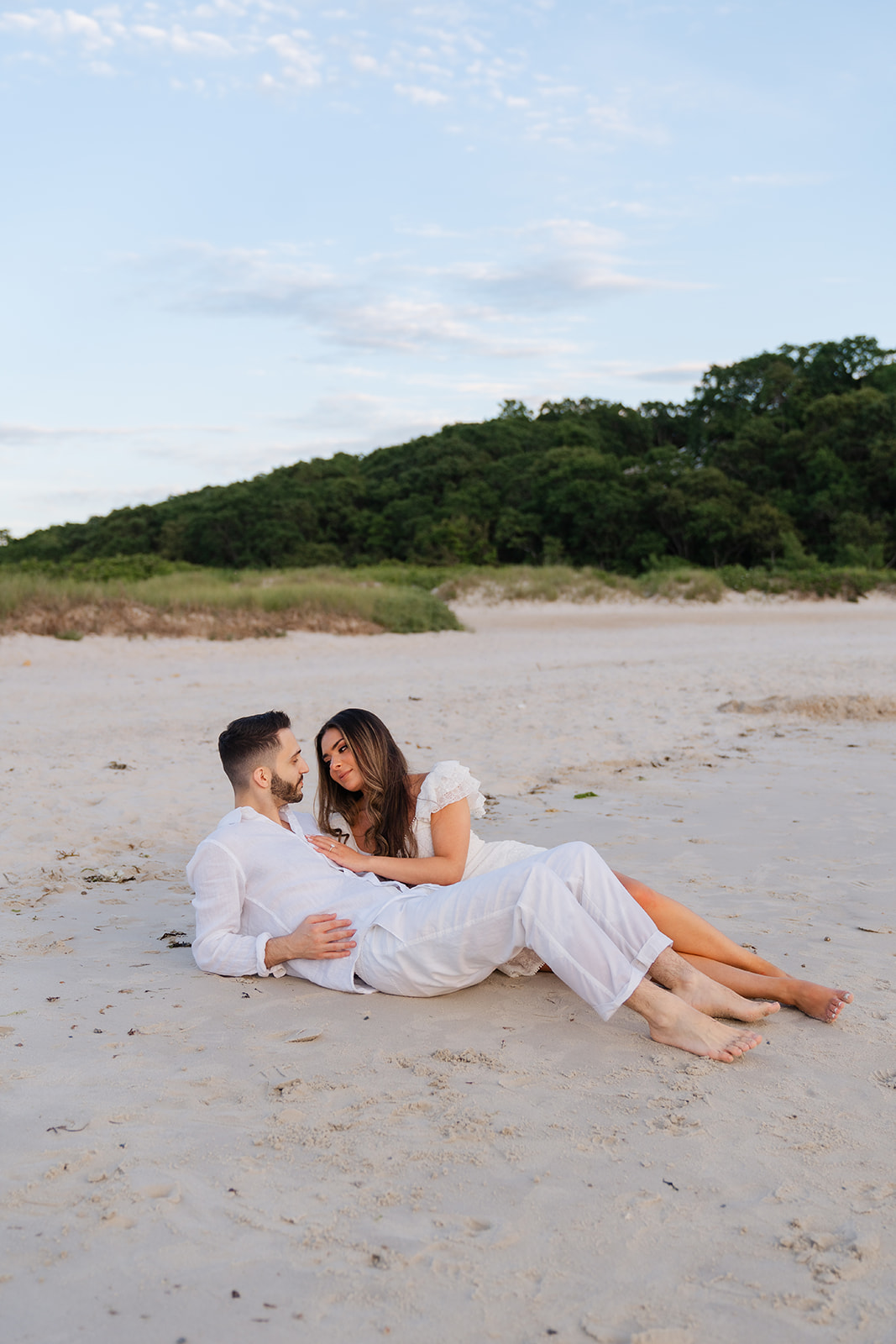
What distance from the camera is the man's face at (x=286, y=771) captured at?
11.5ft

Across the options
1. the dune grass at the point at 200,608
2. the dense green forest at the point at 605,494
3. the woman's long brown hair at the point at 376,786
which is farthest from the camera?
the dense green forest at the point at 605,494

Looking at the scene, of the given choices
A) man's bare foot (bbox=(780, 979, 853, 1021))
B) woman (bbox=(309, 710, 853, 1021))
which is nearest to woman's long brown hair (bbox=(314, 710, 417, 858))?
woman (bbox=(309, 710, 853, 1021))

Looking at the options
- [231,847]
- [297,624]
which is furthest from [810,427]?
[231,847]

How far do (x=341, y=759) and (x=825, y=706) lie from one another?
23.2 ft

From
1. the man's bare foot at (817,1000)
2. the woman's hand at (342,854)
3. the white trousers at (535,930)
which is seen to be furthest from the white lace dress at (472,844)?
the man's bare foot at (817,1000)

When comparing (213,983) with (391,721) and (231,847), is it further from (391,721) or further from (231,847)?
(391,721)

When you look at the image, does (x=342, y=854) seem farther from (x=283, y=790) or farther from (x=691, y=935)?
(x=691, y=935)

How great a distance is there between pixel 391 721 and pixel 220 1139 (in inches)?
275

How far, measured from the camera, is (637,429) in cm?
4538

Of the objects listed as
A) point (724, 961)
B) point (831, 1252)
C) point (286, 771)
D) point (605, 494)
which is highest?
point (605, 494)

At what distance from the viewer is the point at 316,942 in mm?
3238

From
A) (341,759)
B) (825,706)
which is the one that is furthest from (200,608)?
(341,759)

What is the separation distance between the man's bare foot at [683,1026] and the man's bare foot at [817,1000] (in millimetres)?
268

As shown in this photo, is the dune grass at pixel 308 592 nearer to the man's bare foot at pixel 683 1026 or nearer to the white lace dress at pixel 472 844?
the white lace dress at pixel 472 844
